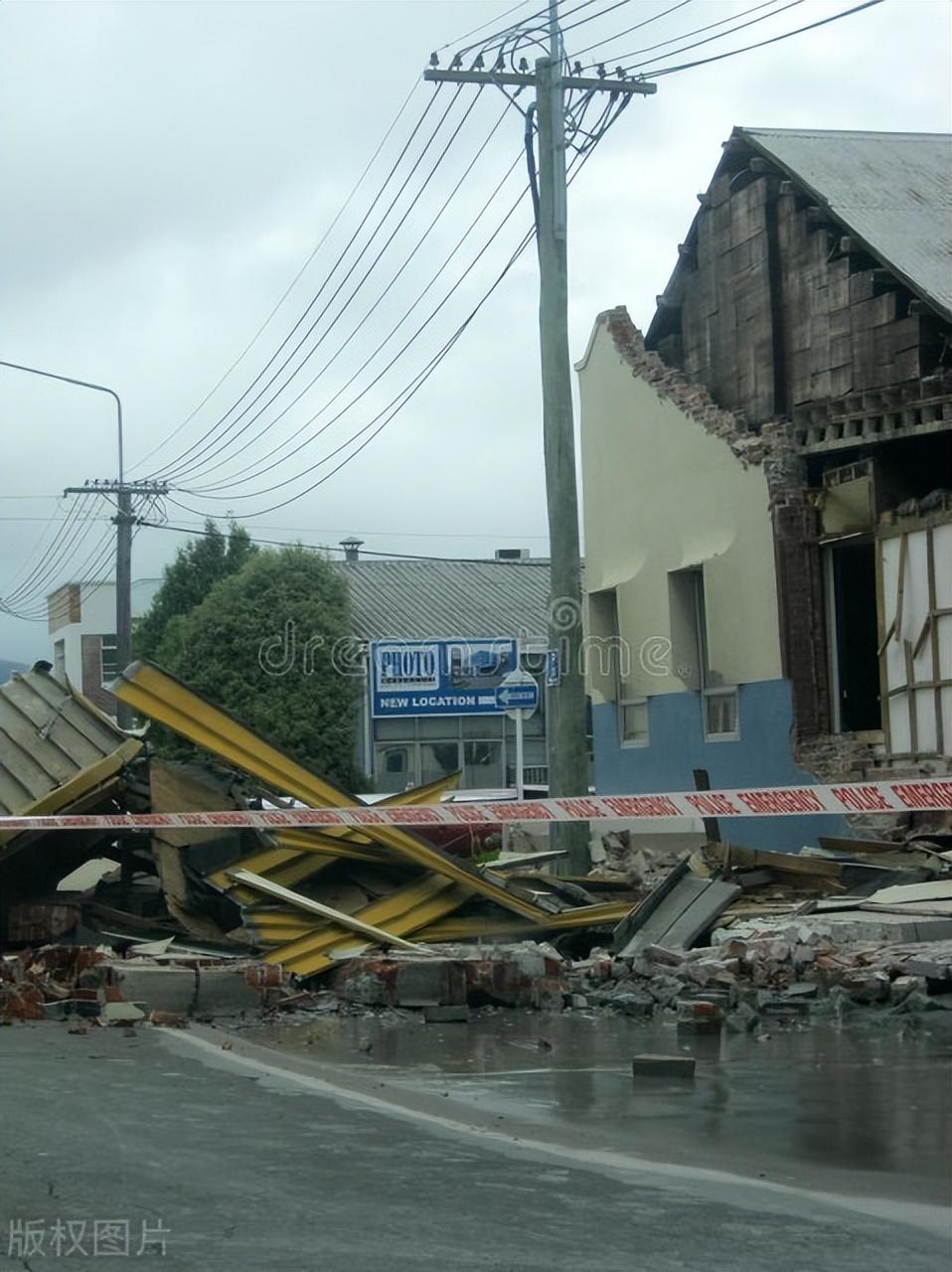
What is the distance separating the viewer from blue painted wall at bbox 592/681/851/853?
20.3 meters

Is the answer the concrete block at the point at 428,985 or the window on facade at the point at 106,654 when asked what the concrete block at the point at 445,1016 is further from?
the window on facade at the point at 106,654

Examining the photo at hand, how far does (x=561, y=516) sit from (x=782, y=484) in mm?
4440

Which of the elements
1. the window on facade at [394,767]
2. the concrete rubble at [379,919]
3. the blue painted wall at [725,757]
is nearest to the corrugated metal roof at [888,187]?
the blue painted wall at [725,757]

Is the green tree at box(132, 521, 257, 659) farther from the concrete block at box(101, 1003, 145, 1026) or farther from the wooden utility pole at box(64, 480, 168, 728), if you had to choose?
the concrete block at box(101, 1003, 145, 1026)

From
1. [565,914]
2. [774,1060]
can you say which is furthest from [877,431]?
[774,1060]

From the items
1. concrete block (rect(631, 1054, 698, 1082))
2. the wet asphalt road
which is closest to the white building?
concrete block (rect(631, 1054, 698, 1082))

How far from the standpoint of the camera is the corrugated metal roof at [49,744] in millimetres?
13841

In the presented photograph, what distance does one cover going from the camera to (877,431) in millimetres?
18516

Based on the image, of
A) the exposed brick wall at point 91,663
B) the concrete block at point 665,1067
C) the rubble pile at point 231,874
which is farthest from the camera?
the exposed brick wall at point 91,663

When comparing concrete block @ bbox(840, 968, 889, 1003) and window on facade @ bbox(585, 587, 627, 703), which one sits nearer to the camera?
concrete block @ bbox(840, 968, 889, 1003)

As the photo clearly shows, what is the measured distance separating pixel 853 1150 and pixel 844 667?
14.2 m

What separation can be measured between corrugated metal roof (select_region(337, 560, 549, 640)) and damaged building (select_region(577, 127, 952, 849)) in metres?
26.8

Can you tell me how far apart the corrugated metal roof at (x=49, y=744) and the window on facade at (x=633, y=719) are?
10.2m

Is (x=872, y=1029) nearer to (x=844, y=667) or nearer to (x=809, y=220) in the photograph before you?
(x=844, y=667)
